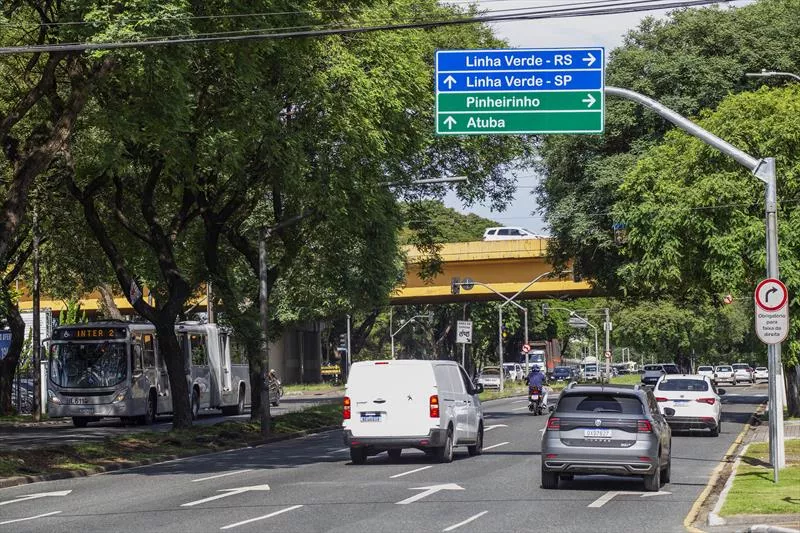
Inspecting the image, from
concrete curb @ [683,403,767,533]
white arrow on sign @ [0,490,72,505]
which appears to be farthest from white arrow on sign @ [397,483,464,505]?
white arrow on sign @ [0,490,72,505]

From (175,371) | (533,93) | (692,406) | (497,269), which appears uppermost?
(533,93)

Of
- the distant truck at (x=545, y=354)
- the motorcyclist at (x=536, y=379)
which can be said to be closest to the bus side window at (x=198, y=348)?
the motorcyclist at (x=536, y=379)

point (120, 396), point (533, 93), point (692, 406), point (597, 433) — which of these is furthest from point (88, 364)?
point (597, 433)

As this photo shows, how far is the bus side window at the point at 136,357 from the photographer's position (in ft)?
145

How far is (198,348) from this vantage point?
1973 inches

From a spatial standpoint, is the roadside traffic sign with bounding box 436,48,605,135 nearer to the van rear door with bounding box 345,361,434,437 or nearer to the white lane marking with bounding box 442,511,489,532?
the van rear door with bounding box 345,361,434,437

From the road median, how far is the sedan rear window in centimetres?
1075

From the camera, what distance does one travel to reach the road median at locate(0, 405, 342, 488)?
83.4 feet

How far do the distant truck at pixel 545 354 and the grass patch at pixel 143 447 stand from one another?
233 feet

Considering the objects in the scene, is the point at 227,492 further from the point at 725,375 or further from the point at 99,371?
the point at 725,375

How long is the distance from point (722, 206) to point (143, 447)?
18017 millimetres

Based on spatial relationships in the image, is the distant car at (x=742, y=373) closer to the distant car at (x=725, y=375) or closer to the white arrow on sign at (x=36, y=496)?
the distant car at (x=725, y=375)

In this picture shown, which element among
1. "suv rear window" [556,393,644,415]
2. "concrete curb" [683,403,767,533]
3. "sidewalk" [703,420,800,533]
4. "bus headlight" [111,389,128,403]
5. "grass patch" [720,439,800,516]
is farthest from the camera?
"bus headlight" [111,389,128,403]

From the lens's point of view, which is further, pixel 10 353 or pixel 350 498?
pixel 10 353
